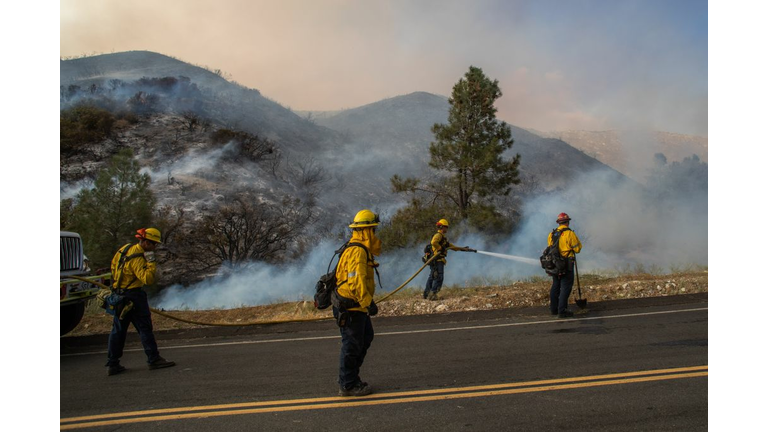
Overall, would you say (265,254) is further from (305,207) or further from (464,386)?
(464,386)

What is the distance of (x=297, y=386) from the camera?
582 centimetres

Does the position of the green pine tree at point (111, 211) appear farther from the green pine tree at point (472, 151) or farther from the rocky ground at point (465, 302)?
the green pine tree at point (472, 151)

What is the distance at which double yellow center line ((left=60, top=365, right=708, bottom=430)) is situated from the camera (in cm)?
505

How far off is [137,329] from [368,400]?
3897mm

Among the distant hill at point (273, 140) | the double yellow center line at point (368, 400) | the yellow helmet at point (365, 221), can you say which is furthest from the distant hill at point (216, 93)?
the double yellow center line at point (368, 400)

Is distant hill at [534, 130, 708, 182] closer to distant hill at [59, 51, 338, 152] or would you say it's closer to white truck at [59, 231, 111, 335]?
distant hill at [59, 51, 338, 152]

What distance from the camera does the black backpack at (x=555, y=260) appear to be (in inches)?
363

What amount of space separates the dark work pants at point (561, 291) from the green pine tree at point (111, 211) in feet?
50.9

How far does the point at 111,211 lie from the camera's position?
62.9 feet

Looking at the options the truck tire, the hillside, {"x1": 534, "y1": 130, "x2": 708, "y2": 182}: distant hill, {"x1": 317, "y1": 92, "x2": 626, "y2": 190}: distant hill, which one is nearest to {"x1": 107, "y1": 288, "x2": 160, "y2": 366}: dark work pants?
the truck tire

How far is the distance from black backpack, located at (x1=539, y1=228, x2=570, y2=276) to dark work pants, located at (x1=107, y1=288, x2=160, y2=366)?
6.66 metres

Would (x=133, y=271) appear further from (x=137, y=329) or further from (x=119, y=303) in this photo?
(x=137, y=329)

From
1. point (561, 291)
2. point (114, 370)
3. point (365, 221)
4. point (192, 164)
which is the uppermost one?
point (192, 164)

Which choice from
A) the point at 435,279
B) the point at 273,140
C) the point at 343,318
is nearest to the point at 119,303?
the point at 343,318
